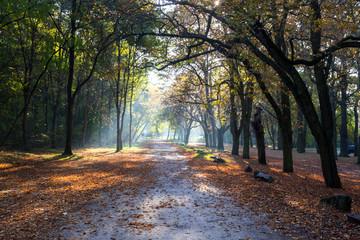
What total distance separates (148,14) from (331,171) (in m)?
10.3

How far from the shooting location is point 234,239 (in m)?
4.11

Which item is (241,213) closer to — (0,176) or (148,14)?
(148,14)

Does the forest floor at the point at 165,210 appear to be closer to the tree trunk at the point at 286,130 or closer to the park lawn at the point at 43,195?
the park lawn at the point at 43,195

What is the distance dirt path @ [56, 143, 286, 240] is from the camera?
427cm

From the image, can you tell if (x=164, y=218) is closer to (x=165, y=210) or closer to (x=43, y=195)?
(x=165, y=210)

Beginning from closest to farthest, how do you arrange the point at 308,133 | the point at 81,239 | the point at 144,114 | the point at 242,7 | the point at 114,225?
the point at 81,239, the point at 114,225, the point at 242,7, the point at 308,133, the point at 144,114

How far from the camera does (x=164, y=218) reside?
5.08 m

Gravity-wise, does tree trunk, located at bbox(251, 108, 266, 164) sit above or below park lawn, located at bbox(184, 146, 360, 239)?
above

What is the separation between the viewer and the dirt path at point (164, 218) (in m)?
4.27

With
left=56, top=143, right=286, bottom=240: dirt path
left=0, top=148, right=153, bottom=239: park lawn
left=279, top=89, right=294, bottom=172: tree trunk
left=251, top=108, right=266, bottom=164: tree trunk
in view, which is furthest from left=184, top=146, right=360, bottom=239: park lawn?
left=251, top=108, right=266, bottom=164: tree trunk

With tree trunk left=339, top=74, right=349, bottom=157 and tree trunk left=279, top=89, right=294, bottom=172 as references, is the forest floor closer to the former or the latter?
tree trunk left=279, top=89, right=294, bottom=172

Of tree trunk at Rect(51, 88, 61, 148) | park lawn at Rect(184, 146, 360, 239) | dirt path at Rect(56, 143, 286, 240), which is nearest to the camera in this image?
dirt path at Rect(56, 143, 286, 240)

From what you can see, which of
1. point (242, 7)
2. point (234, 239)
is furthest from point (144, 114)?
point (234, 239)

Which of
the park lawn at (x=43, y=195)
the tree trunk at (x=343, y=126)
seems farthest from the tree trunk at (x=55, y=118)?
the tree trunk at (x=343, y=126)
